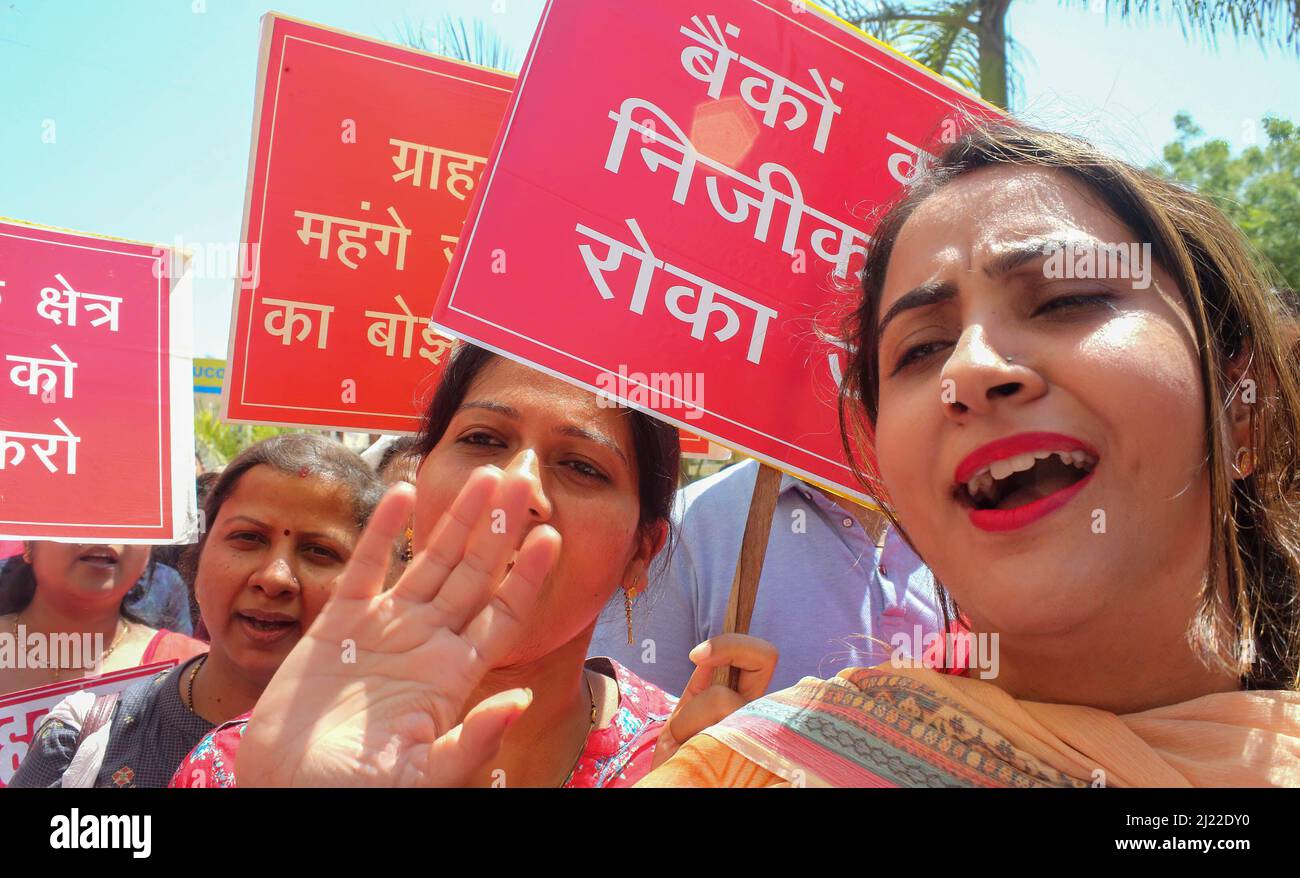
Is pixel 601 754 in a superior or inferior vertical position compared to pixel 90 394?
inferior

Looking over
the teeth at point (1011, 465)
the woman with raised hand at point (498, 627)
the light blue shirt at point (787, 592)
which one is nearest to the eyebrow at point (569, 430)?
the woman with raised hand at point (498, 627)

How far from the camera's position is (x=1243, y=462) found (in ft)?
4.59

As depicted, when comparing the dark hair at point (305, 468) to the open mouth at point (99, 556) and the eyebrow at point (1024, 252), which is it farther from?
the eyebrow at point (1024, 252)

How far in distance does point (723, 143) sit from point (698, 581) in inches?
47.9

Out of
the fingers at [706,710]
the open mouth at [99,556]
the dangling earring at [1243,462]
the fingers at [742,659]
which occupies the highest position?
the open mouth at [99,556]

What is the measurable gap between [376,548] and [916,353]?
0.87m

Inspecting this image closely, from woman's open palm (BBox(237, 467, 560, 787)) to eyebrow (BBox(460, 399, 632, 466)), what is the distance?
458 mm

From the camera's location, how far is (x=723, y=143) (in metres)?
2.01

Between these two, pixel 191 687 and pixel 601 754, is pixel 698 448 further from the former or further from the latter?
pixel 191 687

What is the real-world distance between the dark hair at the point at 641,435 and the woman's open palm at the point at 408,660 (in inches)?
24.5

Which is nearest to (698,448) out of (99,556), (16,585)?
(99,556)

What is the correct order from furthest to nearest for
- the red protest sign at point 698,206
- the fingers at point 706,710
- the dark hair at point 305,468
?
the dark hair at point 305,468 → the red protest sign at point 698,206 → the fingers at point 706,710

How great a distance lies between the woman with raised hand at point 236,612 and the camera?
236 centimetres

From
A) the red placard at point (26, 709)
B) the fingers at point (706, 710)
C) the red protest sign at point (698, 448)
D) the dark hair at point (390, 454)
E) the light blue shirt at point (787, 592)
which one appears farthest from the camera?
the dark hair at point (390, 454)
